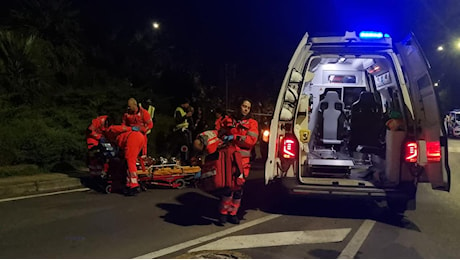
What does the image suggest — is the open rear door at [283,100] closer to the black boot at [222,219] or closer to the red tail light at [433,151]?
the black boot at [222,219]

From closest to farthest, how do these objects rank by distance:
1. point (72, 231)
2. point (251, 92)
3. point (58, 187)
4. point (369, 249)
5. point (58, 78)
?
point (369, 249), point (72, 231), point (58, 187), point (58, 78), point (251, 92)

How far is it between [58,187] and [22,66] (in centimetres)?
544

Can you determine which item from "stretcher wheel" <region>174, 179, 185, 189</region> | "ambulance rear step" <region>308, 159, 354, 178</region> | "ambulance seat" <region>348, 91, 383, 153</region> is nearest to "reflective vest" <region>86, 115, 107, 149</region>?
"stretcher wheel" <region>174, 179, 185, 189</region>

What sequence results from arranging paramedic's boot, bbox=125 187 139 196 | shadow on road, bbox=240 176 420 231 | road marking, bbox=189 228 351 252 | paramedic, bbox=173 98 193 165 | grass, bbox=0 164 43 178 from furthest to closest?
paramedic, bbox=173 98 193 165, grass, bbox=0 164 43 178, paramedic's boot, bbox=125 187 139 196, shadow on road, bbox=240 176 420 231, road marking, bbox=189 228 351 252

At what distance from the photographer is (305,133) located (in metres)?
6.89

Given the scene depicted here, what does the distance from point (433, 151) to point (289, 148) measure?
1827 millimetres

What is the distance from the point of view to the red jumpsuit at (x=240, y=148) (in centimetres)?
583

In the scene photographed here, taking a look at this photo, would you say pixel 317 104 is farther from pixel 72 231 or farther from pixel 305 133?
pixel 72 231

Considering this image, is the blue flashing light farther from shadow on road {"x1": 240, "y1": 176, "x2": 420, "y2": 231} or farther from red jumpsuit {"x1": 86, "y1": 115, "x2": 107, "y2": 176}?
red jumpsuit {"x1": 86, "y1": 115, "x2": 107, "y2": 176}

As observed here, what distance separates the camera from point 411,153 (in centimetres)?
600

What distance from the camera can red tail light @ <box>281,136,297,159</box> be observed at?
622cm

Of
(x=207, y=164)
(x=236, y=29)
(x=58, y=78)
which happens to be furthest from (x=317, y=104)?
(x=236, y=29)

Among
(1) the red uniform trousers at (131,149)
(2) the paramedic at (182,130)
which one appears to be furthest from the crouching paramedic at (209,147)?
(2) the paramedic at (182,130)

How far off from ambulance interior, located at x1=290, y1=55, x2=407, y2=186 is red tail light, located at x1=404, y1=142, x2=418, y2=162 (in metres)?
0.16
